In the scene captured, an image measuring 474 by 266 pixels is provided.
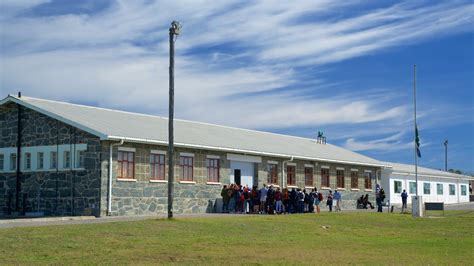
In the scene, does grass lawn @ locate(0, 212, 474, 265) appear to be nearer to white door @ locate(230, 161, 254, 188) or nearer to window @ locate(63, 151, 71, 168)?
window @ locate(63, 151, 71, 168)

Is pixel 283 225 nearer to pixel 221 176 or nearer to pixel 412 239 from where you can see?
pixel 412 239

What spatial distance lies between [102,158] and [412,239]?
13.0 meters

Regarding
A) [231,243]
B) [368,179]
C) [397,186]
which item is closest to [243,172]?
[368,179]

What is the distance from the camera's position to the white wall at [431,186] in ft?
172

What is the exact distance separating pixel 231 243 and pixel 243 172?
1841 cm

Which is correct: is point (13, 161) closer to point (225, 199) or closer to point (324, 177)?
point (225, 199)

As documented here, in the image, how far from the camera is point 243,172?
120 ft

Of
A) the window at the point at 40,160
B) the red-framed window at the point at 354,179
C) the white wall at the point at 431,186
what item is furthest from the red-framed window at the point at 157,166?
the white wall at the point at 431,186

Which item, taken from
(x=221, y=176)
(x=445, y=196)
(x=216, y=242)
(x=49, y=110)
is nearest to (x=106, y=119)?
(x=49, y=110)

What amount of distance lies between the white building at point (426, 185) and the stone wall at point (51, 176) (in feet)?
91.2

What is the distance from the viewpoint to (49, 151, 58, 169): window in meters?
30.7

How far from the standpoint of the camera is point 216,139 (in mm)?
37000

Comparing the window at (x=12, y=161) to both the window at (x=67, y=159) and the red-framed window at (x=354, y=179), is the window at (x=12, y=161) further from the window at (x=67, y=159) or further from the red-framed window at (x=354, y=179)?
the red-framed window at (x=354, y=179)

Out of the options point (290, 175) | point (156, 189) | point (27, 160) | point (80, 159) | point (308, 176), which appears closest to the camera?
point (80, 159)
